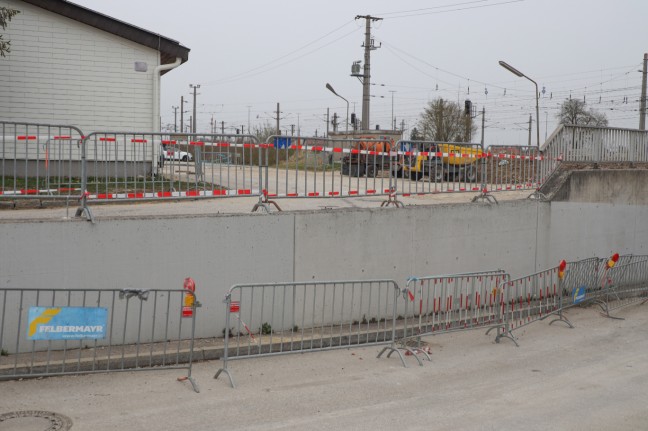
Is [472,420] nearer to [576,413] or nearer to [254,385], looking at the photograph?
[576,413]

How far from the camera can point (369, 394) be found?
736cm

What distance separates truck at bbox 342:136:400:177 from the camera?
38.7 ft

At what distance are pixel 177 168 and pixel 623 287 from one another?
9606 mm

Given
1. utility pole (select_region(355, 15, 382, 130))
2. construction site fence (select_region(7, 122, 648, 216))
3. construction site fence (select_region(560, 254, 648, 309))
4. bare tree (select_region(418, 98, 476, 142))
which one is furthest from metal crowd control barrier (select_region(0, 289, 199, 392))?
bare tree (select_region(418, 98, 476, 142))

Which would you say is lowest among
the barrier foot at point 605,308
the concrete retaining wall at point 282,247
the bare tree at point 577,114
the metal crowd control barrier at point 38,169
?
the barrier foot at point 605,308

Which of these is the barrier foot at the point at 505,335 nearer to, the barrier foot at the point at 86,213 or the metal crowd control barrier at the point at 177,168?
the metal crowd control barrier at the point at 177,168

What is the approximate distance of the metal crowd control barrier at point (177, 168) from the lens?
31.2ft

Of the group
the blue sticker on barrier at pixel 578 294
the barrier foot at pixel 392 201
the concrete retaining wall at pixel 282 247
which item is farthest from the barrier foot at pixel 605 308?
the barrier foot at pixel 392 201

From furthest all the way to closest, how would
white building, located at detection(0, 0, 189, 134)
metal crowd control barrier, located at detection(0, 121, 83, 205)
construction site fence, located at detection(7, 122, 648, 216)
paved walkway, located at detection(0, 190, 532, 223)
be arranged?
white building, located at detection(0, 0, 189, 134), paved walkway, located at detection(0, 190, 532, 223), construction site fence, located at detection(7, 122, 648, 216), metal crowd control barrier, located at detection(0, 121, 83, 205)

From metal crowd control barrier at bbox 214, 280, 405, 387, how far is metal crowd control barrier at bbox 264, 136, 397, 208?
5.48ft

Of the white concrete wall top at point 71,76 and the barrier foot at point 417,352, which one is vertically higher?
the white concrete wall top at point 71,76

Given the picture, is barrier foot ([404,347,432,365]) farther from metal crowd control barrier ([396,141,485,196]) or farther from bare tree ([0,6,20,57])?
bare tree ([0,6,20,57])

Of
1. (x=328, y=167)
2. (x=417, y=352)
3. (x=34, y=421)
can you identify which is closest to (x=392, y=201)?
(x=328, y=167)

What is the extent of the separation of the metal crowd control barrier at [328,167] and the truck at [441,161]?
0.50m
